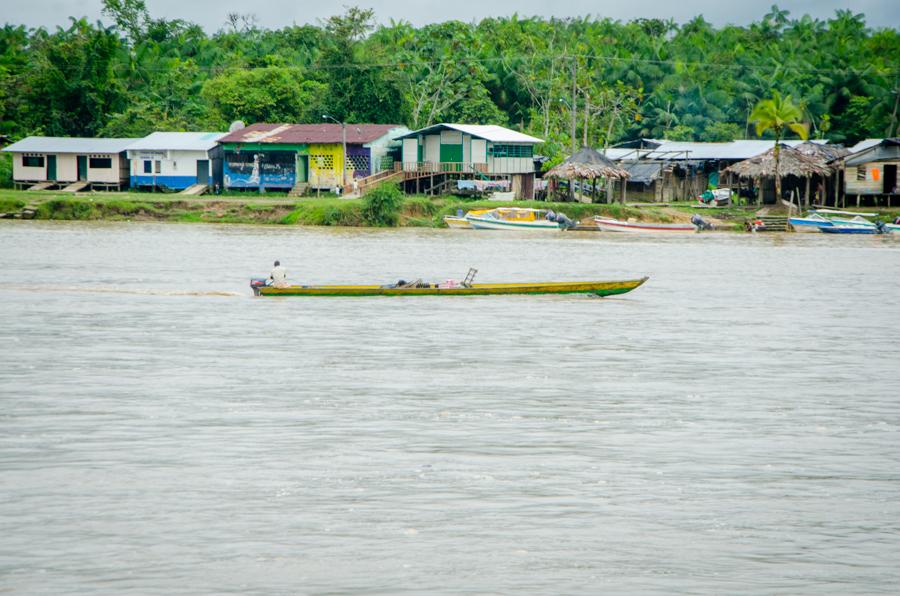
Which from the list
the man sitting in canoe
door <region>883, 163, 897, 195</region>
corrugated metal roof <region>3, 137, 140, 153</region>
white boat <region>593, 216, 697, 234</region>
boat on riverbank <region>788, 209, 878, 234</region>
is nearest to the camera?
the man sitting in canoe

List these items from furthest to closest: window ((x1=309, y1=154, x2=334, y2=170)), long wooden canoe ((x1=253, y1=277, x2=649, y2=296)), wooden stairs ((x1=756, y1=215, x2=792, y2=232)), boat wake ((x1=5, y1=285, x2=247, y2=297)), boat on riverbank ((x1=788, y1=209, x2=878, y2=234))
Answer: window ((x1=309, y1=154, x2=334, y2=170)) → wooden stairs ((x1=756, y1=215, x2=792, y2=232)) → boat on riverbank ((x1=788, y1=209, x2=878, y2=234)) → boat wake ((x1=5, y1=285, x2=247, y2=297)) → long wooden canoe ((x1=253, y1=277, x2=649, y2=296))

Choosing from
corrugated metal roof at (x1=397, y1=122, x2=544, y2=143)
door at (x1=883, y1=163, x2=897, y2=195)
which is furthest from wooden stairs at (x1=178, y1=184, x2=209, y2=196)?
door at (x1=883, y1=163, x2=897, y2=195)

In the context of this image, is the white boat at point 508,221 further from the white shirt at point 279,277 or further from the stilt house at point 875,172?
the white shirt at point 279,277

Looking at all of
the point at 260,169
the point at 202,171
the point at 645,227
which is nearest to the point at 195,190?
the point at 202,171

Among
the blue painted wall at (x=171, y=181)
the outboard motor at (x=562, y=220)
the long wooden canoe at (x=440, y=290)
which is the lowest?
the long wooden canoe at (x=440, y=290)

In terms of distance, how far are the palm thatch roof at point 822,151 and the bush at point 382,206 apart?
20307 mm

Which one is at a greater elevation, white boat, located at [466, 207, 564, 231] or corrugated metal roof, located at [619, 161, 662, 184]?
corrugated metal roof, located at [619, 161, 662, 184]

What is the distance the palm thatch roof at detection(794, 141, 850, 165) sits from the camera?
5870cm

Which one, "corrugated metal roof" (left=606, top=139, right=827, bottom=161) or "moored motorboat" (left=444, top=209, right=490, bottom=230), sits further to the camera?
"corrugated metal roof" (left=606, top=139, right=827, bottom=161)

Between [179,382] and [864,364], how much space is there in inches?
458

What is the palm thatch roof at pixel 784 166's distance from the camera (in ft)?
183

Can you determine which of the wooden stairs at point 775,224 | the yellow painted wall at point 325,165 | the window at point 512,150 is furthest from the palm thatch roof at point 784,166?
the yellow painted wall at point 325,165

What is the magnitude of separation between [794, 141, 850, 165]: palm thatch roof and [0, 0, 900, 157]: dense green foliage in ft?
25.5

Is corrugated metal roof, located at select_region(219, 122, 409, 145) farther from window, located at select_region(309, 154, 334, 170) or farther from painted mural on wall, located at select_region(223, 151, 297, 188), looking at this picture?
window, located at select_region(309, 154, 334, 170)
